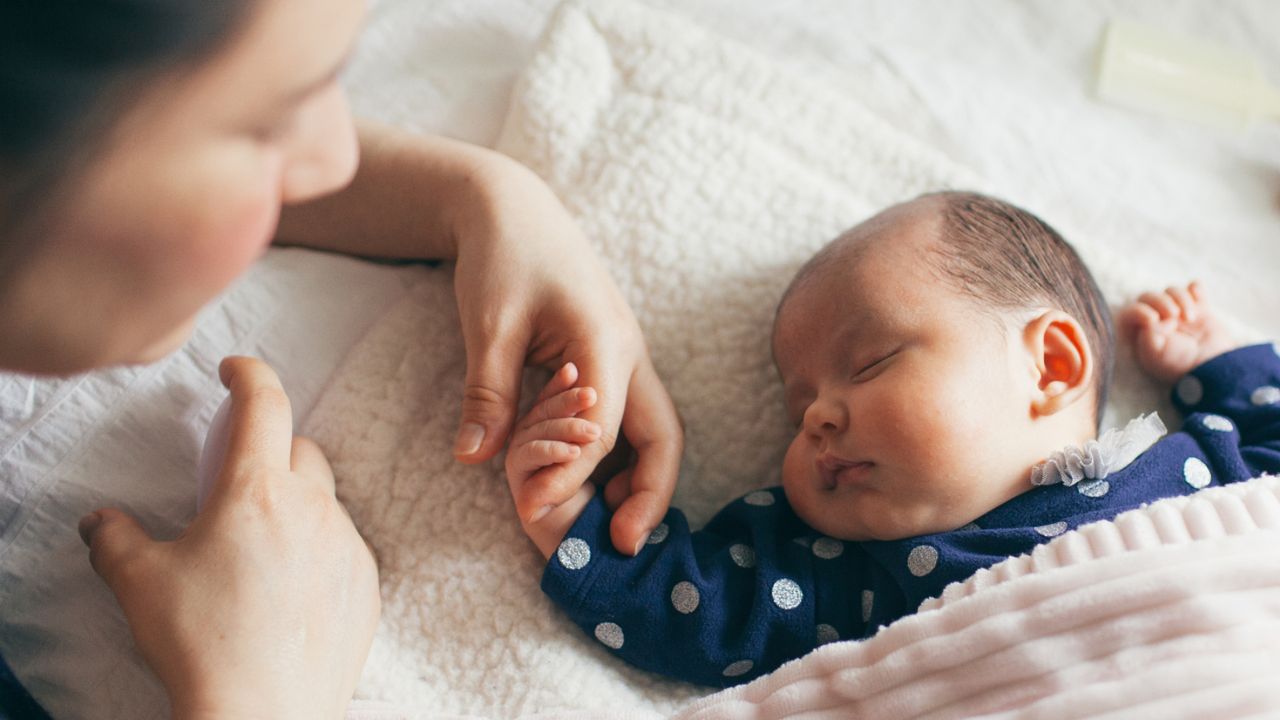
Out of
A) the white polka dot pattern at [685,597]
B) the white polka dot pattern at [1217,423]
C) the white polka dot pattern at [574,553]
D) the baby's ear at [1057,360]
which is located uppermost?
the baby's ear at [1057,360]

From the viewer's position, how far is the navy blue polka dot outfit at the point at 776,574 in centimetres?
85

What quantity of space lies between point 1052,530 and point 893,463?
15 cm

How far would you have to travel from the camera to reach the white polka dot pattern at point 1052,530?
32.5 inches

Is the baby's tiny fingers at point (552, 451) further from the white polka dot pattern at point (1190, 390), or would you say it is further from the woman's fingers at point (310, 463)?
the white polka dot pattern at point (1190, 390)

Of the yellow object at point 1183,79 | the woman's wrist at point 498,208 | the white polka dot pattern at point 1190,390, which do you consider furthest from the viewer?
the yellow object at point 1183,79

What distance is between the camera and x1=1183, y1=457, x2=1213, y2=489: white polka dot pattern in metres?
0.89

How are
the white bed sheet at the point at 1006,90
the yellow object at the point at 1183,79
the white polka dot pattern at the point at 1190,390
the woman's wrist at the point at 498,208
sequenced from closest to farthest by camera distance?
the woman's wrist at the point at 498,208, the white polka dot pattern at the point at 1190,390, the white bed sheet at the point at 1006,90, the yellow object at the point at 1183,79

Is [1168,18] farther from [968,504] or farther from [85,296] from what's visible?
[85,296]

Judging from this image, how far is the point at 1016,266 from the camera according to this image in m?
0.90

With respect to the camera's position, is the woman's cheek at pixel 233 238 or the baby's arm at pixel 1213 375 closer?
the woman's cheek at pixel 233 238

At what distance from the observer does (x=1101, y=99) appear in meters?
1.30

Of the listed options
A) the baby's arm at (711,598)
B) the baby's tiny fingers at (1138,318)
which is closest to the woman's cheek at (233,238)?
the baby's arm at (711,598)

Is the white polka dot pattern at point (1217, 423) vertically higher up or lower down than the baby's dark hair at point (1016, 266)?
lower down

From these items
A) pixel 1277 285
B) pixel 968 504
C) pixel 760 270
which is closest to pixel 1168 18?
pixel 1277 285
